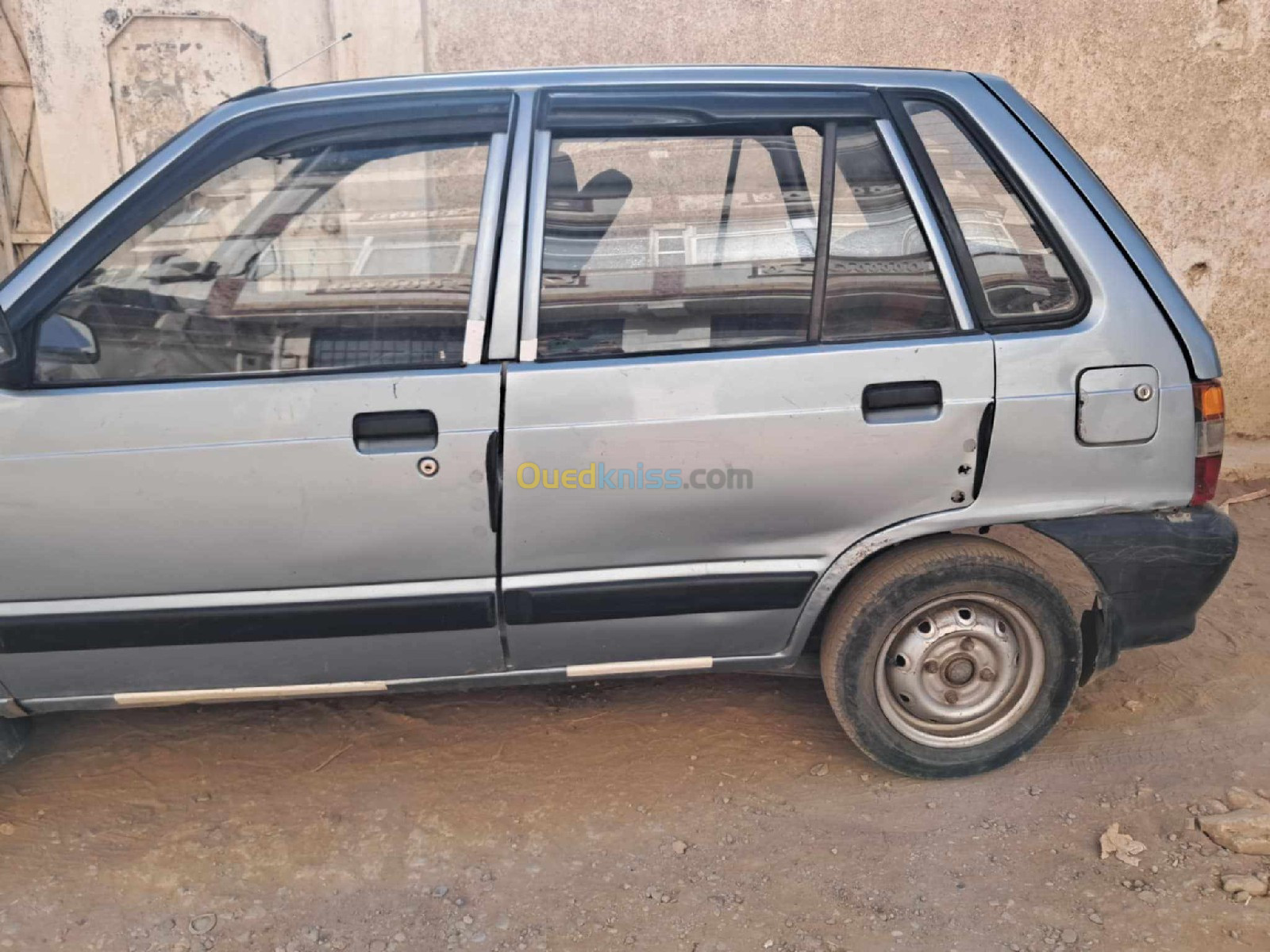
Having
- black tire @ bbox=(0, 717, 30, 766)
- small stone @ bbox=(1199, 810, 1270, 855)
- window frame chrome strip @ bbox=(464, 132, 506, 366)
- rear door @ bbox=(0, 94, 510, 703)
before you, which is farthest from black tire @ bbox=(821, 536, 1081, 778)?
black tire @ bbox=(0, 717, 30, 766)

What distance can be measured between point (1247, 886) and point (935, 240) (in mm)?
1728

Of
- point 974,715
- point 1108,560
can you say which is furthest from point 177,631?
point 1108,560

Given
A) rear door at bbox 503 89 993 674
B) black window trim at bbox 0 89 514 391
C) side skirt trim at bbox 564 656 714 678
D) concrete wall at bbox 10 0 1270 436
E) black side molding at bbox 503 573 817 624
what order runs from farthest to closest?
concrete wall at bbox 10 0 1270 436, side skirt trim at bbox 564 656 714 678, black side molding at bbox 503 573 817 624, rear door at bbox 503 89 993 674, black window trim at bbox 0 89 514 391

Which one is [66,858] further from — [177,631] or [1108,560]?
[1108,560]

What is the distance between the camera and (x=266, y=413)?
8.02 ft

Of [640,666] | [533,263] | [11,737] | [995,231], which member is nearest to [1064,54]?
[995,231]

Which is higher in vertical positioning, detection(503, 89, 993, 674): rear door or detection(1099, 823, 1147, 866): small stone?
detection(503, 89, 993, 674): rear door

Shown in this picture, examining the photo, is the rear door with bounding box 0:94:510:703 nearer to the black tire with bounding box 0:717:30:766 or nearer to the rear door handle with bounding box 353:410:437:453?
the rear door handle with bounding box 353:410:437:453

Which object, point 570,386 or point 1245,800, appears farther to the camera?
point 1245,800

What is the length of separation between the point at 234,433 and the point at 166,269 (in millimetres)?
464

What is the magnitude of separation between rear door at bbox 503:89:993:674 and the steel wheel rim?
0.33 meters

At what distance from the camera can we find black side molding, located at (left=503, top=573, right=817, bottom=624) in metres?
2.62

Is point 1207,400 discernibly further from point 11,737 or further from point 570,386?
point 11,737

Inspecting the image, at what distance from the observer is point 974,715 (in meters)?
2.90
